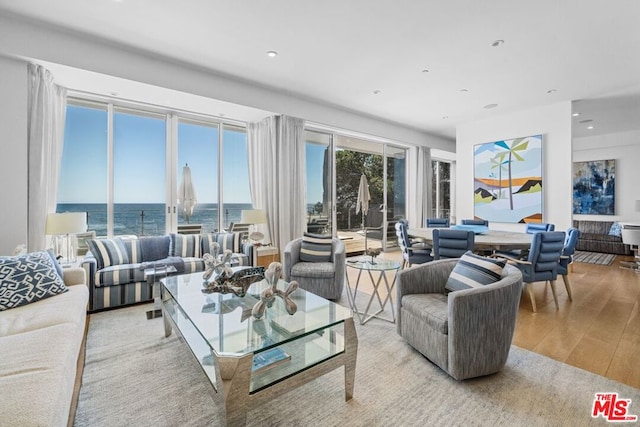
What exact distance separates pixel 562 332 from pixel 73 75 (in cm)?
579

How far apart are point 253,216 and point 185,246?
3.54 feet

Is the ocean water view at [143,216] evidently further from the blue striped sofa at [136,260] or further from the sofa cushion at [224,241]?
the sofa cushion at [224,241]

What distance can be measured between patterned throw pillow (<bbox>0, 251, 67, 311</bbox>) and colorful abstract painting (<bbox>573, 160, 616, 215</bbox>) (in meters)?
10.3

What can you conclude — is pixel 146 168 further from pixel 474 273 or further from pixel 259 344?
pixel 474 273

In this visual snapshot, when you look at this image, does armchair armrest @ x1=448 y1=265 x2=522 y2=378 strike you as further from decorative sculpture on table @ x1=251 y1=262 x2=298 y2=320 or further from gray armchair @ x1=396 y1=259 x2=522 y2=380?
decorative sculpture on table @ x1=251 y1=262 x2=298 y2=320

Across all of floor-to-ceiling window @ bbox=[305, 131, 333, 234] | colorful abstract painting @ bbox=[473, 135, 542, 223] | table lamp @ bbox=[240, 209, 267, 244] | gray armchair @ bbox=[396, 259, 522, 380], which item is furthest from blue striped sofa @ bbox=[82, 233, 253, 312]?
colorful abstract painting @ bbox=[473, 135, 542, 223]

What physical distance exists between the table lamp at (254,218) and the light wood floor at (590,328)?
3495 mm

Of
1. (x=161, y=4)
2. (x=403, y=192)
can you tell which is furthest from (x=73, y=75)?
(x=403, y=192)

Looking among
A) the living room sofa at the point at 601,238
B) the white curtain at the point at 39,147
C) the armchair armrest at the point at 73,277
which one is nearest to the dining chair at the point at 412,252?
the armchair armrest at the point at 73,277

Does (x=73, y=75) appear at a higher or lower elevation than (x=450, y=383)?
higher

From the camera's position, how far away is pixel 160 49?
3.45 metres

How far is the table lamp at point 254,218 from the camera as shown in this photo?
4.61 meters

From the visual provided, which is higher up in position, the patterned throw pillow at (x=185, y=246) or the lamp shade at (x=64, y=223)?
the lamp shade at (x=64, y=223)

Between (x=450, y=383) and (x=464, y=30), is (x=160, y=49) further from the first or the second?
(x=450, y=383)
